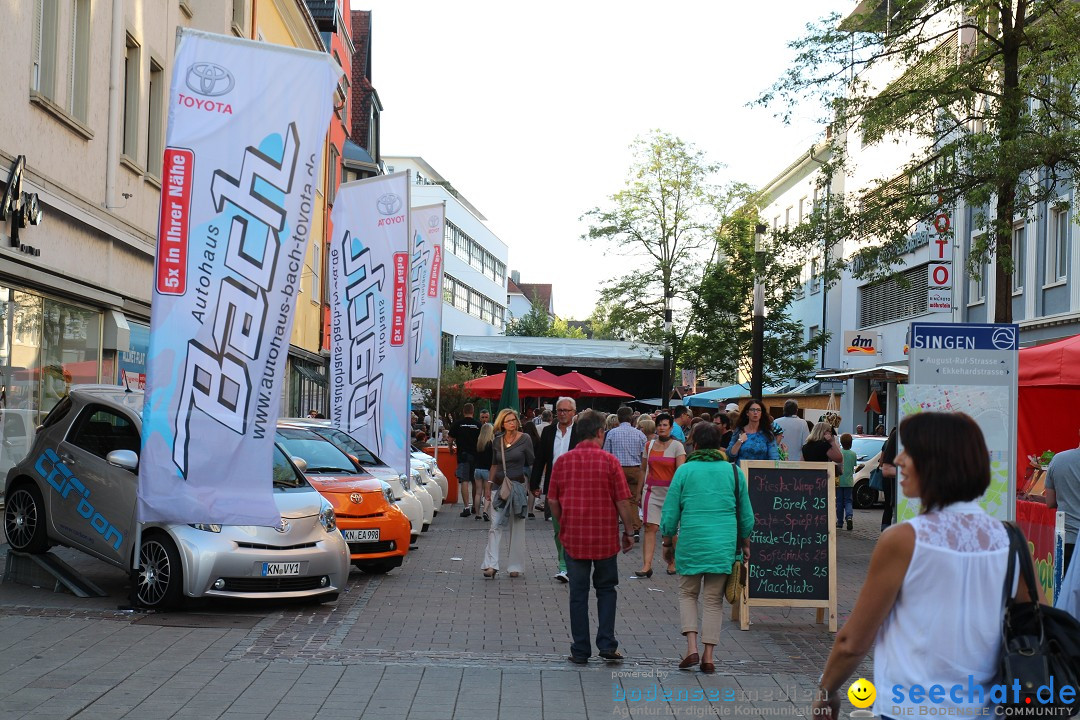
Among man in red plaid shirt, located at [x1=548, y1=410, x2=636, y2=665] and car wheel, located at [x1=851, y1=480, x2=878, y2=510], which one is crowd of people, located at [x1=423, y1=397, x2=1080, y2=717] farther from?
car wheel, located at [x1=851, y1=480, x2=878, y2=510]

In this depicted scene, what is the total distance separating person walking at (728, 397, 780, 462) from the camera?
12.7 meters

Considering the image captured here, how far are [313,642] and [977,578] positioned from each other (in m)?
6.44

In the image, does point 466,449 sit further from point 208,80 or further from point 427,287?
point 208,80

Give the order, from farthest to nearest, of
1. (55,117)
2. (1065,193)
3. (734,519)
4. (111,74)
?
Answer: (1065,193)
(111,74)
(55,117)
(734,519)

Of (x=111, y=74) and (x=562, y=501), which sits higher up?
(x=111, y=74)

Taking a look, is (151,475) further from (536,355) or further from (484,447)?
(536,355)

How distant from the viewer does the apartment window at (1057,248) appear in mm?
26109

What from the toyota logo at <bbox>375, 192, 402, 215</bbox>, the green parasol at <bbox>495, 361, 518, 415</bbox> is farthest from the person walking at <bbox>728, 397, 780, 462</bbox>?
the green parasol at <bbox>495, 361, 518, 415</bbox>

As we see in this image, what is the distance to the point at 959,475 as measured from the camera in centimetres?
344

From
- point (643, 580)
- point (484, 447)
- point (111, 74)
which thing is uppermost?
point (111, 74)

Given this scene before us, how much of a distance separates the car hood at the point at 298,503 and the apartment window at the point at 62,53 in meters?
7.03

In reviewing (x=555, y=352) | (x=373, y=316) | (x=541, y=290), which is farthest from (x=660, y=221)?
(x=541, y=290)

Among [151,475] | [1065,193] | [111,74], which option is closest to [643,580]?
[151,475]

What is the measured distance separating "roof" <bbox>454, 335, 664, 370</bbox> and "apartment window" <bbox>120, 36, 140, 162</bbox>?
27.2 m
